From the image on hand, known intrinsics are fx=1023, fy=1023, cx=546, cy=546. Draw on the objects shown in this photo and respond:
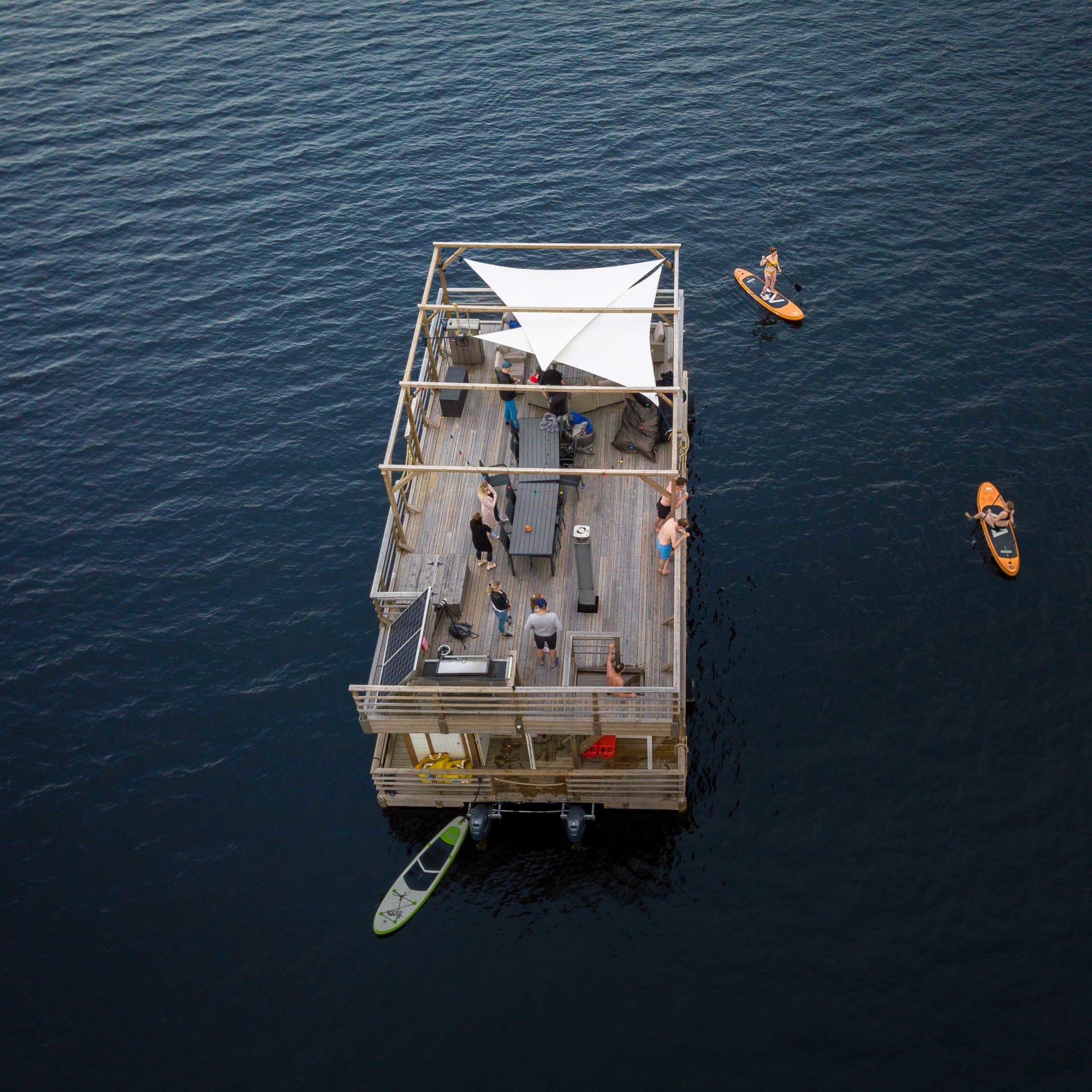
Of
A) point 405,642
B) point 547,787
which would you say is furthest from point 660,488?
point 547,787

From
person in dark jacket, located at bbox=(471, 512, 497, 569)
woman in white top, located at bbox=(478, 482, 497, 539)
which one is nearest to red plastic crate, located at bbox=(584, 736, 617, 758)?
person in dark jacket, located at bbox=(471, 512, 497, 569)

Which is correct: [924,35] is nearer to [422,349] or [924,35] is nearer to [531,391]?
[422,349]

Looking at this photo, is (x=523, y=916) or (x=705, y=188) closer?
(x=523, y=916)

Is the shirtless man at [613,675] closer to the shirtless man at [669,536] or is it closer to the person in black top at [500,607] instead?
the person in black top at [500,607]

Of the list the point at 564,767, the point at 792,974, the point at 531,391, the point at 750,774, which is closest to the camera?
the point at 792,974

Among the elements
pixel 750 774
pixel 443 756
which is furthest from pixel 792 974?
pixel 443 756

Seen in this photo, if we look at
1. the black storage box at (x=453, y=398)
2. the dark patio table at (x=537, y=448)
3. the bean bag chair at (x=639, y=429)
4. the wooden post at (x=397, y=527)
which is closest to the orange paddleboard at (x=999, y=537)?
the bean bag chair at (x=639, y=429)

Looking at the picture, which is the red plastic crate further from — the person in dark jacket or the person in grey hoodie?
the person in dark jacket
